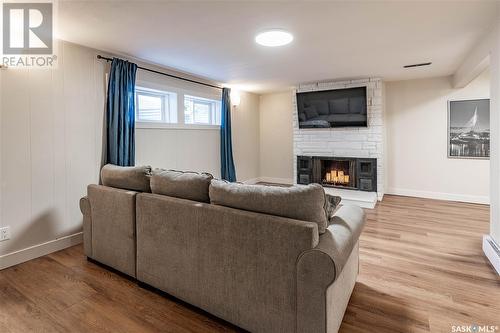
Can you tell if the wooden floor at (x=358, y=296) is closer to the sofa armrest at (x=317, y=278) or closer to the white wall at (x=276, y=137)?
the sofa armrest at (x=317, y=278)

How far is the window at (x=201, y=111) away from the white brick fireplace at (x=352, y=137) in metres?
1.67

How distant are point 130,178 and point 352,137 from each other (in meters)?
4.22

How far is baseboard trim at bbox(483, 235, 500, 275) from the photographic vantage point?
2.40 m

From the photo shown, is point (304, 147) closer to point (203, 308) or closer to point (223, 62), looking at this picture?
point (223, 62)

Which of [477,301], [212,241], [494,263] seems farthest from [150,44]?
[494,263]

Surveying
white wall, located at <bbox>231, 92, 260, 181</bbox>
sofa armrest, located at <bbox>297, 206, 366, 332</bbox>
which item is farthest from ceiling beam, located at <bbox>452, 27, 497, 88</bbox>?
white wall, located at <bbox>231, 92, 260, 181</bbox>

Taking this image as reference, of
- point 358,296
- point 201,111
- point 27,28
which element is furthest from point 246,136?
point 358,296

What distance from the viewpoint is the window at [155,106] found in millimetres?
3977

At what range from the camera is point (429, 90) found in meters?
5.00

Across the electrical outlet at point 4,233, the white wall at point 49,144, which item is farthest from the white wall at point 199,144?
the electrical outlet at point 4,233

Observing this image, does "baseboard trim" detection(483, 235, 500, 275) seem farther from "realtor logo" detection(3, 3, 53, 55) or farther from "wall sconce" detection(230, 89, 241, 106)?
"wall sconce" detection(230, 89, 241, 106)

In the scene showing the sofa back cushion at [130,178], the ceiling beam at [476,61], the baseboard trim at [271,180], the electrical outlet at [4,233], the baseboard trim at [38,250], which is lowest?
the baseboard trim at [38,250]

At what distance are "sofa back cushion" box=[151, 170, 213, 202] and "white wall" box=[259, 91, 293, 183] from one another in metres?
4.62

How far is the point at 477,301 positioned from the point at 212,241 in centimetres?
196
